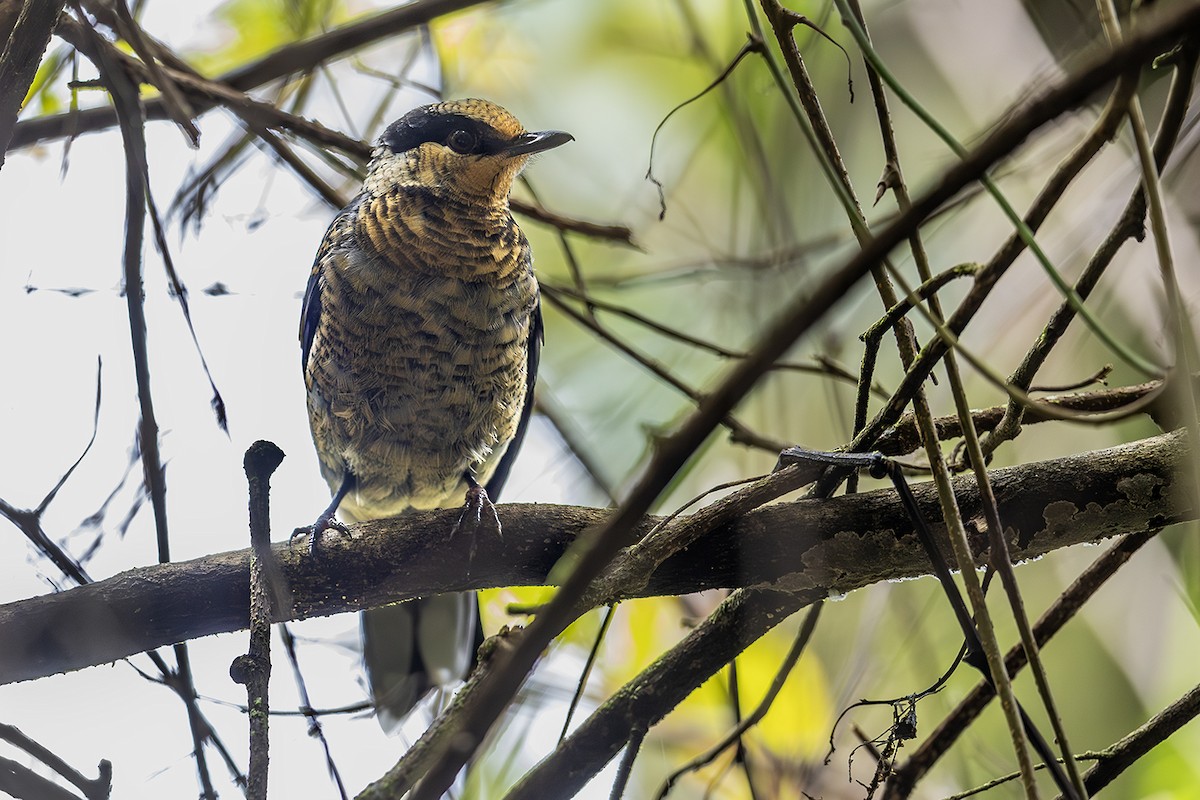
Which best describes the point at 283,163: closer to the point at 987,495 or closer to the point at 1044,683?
the point at 987,495

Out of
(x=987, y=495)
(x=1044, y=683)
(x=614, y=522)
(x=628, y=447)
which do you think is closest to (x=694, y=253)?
(x=628, y=447)

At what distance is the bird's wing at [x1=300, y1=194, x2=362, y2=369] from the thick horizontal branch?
3.01ft

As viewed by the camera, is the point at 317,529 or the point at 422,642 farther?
the point at 422,642

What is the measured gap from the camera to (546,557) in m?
1.71

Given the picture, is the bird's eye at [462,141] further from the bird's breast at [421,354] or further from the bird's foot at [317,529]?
the bird's foot at [317,529]

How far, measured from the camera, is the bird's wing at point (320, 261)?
2.52m

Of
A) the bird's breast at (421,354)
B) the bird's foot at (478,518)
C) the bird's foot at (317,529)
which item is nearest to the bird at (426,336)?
the bird's breast at (421,354)

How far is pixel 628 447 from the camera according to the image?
2.42m

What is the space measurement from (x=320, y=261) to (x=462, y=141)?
0.48m

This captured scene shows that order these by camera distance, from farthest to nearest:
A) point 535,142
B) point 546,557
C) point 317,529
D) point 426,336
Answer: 1. point 535,142
2. point 426,336
3. point 317,529
4. point 546,557

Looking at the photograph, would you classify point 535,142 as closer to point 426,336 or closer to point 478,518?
point 426,336

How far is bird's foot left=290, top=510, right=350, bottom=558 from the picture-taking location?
1.78 meters

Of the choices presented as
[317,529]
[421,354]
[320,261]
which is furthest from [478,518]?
[320,261]

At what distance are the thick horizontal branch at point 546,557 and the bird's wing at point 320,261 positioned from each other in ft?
3.01
